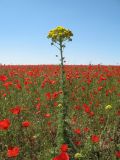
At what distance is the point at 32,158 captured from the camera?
15.1 feet

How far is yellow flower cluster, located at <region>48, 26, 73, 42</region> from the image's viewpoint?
17.4 feet

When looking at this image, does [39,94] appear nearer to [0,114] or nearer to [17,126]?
[0,114]

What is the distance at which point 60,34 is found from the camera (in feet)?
17.4

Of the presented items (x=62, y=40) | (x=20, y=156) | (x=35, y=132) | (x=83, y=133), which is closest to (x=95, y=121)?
(x=83, y=133)

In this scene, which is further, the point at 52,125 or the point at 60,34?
the point at 52,125

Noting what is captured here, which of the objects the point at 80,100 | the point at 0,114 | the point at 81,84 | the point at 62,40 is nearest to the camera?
the point at 62,40

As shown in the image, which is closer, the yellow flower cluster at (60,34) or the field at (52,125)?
the field at (52,125)

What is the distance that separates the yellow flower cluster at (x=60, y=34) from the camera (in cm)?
530

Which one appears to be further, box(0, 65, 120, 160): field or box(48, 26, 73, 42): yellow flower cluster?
box(48, 26, 73, 42): yellow flower cluster

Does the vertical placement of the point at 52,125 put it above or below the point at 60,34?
below

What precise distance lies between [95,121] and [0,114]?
1588 mm

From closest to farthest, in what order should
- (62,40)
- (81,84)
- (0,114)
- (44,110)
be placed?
(62,40)
(0,114)
(44,110)
(81,84)

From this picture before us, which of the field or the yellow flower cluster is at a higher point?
the yellow flower cluster

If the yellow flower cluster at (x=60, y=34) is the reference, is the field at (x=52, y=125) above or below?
below
